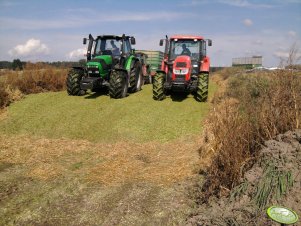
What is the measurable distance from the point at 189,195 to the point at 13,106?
8.63 meters

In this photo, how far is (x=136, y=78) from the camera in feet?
46.1

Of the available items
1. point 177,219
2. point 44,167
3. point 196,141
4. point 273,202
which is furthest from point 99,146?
point 273,202

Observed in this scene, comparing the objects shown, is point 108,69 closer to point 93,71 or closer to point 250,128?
point 93,71

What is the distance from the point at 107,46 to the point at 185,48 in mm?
3154

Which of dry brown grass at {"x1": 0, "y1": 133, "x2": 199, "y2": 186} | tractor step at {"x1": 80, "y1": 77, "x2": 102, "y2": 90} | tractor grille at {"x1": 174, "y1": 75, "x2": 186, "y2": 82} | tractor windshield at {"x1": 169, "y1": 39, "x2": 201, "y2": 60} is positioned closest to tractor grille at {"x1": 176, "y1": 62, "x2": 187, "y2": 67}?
tractor grille at {"x1": 174, "y1": 75, "x2": 186, "y2": 82}

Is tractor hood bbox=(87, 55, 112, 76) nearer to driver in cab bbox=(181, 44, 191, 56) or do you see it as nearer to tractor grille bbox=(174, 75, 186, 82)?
tractor grille bbox=(174, 75, 186, 82)

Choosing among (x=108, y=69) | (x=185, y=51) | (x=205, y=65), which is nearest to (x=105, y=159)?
(x=108, y=69)

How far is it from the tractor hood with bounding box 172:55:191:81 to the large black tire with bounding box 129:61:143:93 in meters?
2.14

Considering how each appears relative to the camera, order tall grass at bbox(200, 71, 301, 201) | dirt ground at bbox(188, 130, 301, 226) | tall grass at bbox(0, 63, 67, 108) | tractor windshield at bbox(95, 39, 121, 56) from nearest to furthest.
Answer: dirt ground at bbox(188, 130, 301, 226), tall grass at bbox(200, 71, 301, 201), tall grass at bbox(0, 63, 67, 108), tractor windshield at bbox(95, 39, 121, 56)

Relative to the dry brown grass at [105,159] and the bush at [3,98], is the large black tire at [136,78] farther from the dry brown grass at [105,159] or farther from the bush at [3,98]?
the dry brown grass at [105,159]

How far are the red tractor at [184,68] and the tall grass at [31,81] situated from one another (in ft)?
17.7

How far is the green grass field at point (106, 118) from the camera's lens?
8.95 metres

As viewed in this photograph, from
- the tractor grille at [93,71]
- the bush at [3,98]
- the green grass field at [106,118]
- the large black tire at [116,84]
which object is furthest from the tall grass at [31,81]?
the large black tire at [116,84]

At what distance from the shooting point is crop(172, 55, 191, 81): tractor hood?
1156 centimetres
